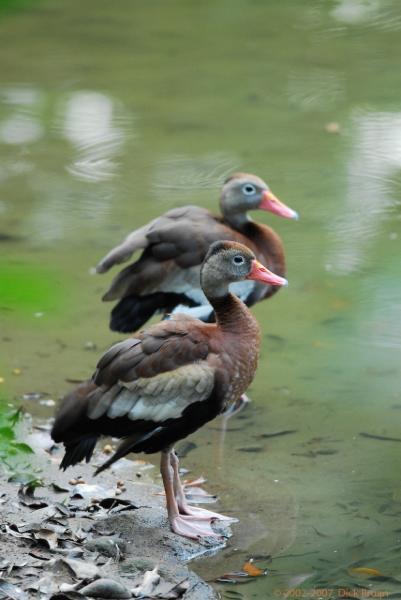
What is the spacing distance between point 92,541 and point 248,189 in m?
2.81

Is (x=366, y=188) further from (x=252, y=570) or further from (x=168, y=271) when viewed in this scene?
(x=252, y=570)

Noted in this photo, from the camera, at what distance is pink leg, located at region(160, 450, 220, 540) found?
493 cm

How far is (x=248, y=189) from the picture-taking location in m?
6.90

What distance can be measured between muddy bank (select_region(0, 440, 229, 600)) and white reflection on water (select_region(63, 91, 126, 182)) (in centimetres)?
405

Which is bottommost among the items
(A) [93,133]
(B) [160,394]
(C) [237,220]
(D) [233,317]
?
(A) [93,133]

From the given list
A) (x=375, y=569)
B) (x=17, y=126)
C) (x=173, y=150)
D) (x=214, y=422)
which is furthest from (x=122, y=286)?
(x=17, y=126)

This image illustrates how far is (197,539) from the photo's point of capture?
4926 millimetres

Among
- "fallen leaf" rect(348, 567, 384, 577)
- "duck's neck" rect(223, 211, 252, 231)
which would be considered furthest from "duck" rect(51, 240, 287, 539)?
"duck's neck" rect(223, 211, 252, 231)

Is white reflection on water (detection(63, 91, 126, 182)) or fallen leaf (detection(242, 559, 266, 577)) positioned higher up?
fallen leaf (detection(242, 559, 266, 577))

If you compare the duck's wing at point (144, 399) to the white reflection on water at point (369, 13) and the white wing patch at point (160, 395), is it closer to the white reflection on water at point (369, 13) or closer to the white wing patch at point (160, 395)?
the white wing patch at point (160, 395)

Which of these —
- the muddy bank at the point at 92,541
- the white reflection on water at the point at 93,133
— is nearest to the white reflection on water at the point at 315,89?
the white reflection on water at the point at 93,133

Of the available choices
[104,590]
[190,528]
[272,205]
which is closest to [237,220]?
[272,205]

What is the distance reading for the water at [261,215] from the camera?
5.13 metres

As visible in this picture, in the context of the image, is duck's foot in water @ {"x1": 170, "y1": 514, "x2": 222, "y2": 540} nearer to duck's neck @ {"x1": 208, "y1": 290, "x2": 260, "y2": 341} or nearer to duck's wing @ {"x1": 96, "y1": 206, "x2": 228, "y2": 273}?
duck's neck @ {"x1": 208, "y1": 290, "x2": 260, "y2": 341}
